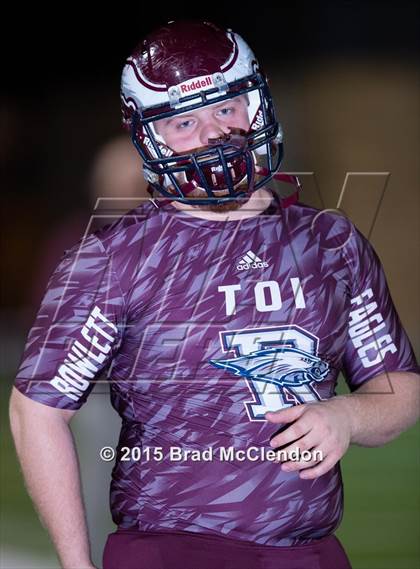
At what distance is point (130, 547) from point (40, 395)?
0.93 feet

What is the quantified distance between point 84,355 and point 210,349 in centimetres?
21

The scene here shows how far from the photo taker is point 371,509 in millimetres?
3518

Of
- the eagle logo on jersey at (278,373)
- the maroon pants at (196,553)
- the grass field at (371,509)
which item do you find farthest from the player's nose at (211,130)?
the grass field at (371,509)

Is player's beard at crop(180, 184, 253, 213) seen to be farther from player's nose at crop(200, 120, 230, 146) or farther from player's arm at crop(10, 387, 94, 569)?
player's arm at crop(10, 387, 94, 569)

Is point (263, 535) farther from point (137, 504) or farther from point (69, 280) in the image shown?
point (69, 280)

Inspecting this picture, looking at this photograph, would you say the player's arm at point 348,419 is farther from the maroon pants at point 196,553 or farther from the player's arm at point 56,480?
the player's arm at point 56,480

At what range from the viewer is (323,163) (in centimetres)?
754

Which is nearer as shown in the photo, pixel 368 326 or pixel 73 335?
pixel 73 335

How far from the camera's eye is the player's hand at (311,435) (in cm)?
160

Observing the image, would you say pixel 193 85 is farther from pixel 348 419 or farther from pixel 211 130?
pixel 348 419

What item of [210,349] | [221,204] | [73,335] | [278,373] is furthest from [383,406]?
[73,335]

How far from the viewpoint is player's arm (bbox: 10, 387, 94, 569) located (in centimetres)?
161

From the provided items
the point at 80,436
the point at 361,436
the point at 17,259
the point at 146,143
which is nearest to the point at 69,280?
the point at 146,143

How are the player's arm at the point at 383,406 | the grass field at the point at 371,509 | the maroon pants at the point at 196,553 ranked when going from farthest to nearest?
the grass field at the point at 371,509 < the player's arm at the point at 383,406 < the maroon pants at the point at 196,553
